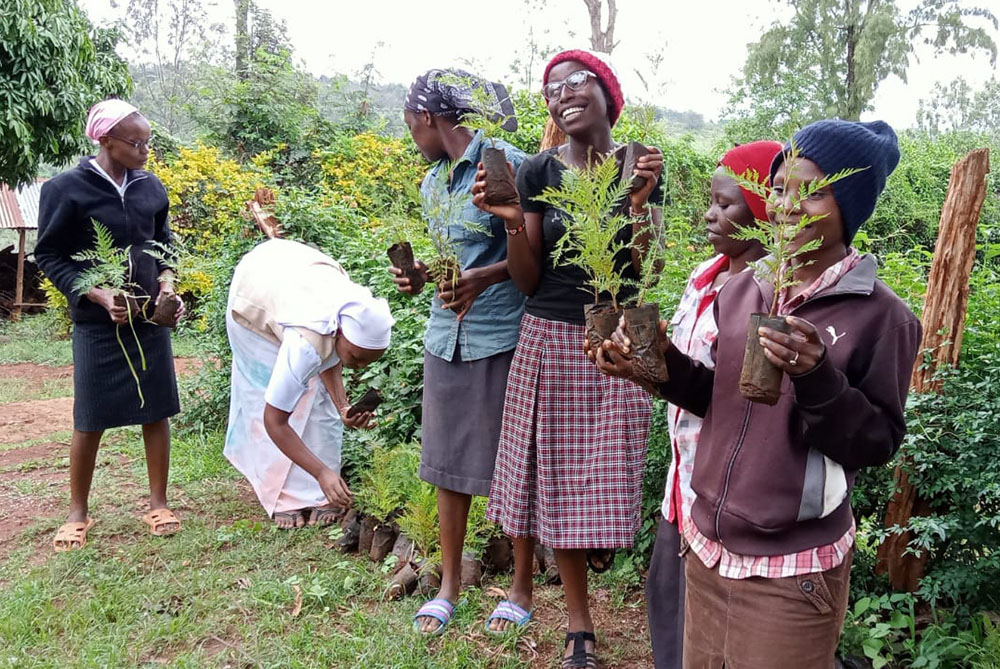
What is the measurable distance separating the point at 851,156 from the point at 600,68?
1.17 m

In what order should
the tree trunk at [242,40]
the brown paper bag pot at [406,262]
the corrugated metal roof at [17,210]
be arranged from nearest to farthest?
the brown paper bag pot at [406,262] → the tree trunk at [242,40] → the corrugated metal roof at [17,210]

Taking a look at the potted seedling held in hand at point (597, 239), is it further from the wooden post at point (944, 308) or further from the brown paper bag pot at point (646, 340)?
the wooden post at point (944, 308)

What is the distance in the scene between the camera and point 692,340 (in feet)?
6.64

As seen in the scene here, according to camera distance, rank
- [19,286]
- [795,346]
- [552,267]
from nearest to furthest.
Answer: [795,346] → [552,267] → [19,286]

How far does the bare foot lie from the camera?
412 centimetres

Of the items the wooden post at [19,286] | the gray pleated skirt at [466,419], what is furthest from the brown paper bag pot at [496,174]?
the wooden post at [19,286]

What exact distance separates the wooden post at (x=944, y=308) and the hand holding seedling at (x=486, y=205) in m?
1.55

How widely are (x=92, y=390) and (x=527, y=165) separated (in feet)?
8.41

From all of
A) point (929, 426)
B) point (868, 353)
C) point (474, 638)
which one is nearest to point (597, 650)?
point (474, 638)

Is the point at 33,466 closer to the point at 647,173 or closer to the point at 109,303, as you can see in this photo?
the point at 109,303

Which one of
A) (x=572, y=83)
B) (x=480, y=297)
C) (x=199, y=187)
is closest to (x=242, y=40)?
(x=199, y=187)

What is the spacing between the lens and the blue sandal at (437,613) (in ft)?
10.1

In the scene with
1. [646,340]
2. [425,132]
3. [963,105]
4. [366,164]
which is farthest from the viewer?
[963,105]

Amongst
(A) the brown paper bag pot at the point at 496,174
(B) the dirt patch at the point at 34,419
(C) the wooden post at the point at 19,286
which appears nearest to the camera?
(A) the brown paper bag pot at the point at 496,174
